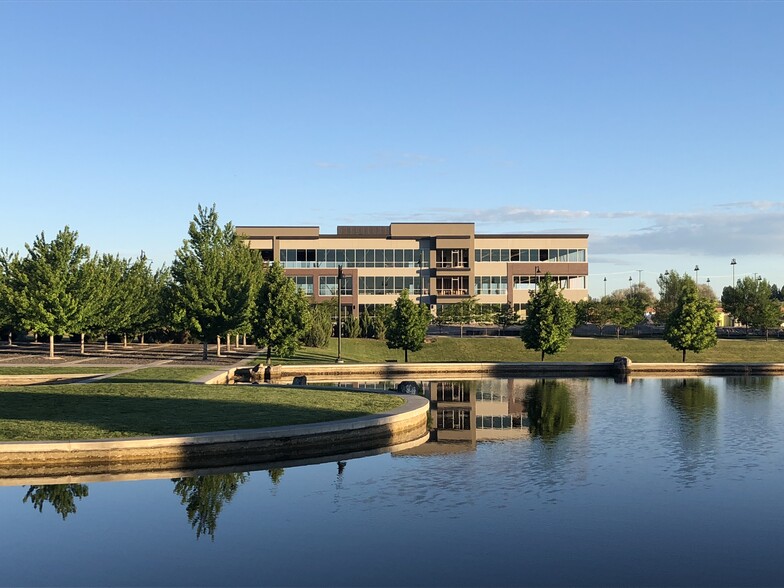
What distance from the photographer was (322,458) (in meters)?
23.6

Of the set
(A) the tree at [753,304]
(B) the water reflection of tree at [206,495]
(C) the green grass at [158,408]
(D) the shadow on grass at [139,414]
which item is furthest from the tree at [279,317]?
(A) the tree at [753,304]

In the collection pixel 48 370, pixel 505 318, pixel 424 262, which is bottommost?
pixel 48 370

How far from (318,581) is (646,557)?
6298 mm

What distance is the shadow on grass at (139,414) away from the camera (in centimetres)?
2394

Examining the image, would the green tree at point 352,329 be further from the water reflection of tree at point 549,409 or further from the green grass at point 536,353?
the water reflection of tree at point 549,409

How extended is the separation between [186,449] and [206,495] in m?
3.31

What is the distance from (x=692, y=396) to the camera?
41.9 m

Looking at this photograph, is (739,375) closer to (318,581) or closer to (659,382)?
(659,382)

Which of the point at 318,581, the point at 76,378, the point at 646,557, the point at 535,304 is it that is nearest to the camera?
the point at 318,581

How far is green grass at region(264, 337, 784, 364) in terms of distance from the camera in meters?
67.2

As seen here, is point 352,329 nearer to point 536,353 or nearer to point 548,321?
point 536,353

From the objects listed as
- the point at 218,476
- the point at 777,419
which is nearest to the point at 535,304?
the point at 777,419

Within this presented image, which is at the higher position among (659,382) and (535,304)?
(535,304)

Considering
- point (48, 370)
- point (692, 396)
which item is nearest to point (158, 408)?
point (48, 370)
